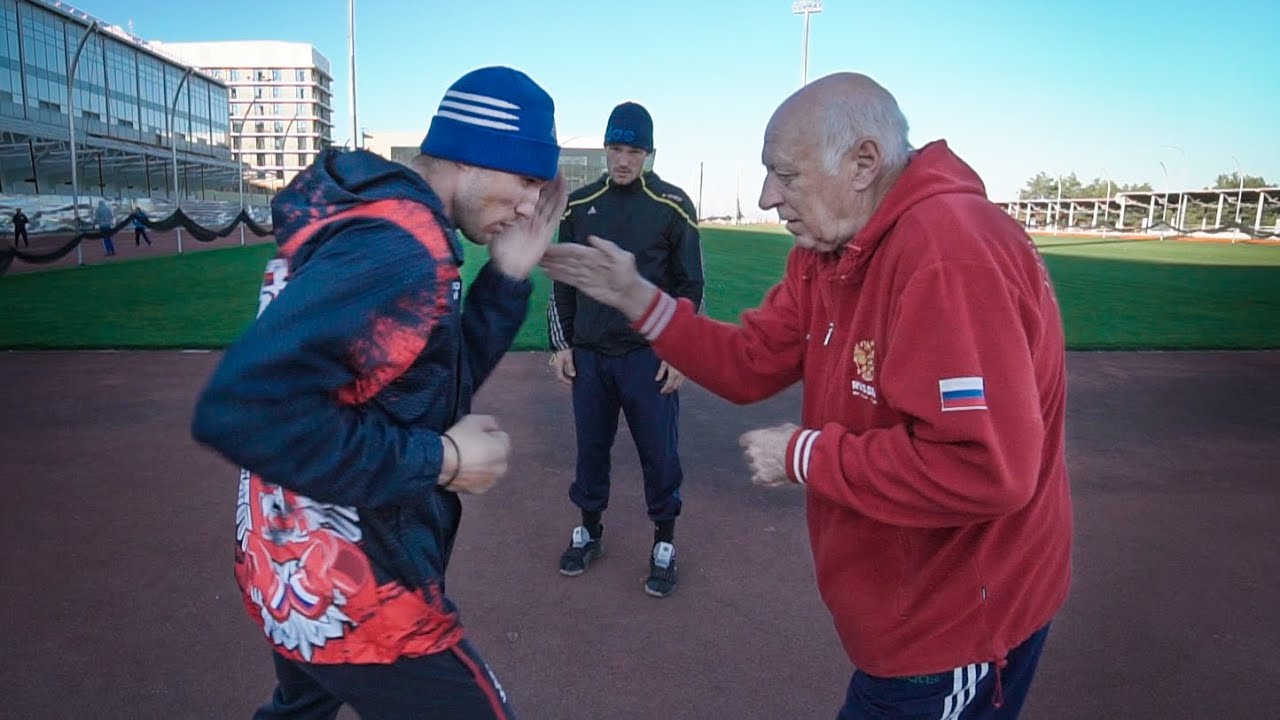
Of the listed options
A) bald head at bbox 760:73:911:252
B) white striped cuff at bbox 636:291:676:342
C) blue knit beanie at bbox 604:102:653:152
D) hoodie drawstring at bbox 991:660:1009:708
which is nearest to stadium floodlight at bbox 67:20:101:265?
blue knit beanie at bbox 604:102:653:152

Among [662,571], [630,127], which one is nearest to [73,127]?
[630,127]

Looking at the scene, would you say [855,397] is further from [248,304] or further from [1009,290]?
[248,304]

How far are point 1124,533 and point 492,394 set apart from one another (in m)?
5.67

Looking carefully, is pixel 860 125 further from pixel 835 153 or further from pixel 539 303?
pixel 539 303

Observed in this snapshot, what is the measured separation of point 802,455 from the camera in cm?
184

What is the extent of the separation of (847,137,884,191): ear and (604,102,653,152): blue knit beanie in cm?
291

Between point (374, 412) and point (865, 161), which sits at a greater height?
point (865, 161)

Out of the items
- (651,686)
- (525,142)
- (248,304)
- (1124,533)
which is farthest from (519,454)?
(248,304)

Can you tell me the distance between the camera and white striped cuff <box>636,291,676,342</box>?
2.65 metres

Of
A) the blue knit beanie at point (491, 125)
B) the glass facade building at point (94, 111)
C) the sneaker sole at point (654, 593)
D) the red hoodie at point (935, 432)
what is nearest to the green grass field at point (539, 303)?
the sneaker sole at point (654, 593)

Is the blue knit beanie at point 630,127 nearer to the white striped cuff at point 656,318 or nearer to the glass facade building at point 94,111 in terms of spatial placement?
the white striped cuff at point 656,318

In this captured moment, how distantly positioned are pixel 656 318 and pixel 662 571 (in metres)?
2.24

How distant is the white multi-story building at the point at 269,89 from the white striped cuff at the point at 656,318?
126124 mm

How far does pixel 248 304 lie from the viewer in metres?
15.6
